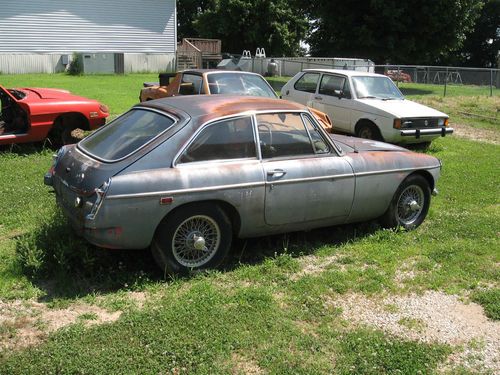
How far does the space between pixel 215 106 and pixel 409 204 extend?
98.8 inches

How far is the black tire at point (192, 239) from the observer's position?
4500 mm

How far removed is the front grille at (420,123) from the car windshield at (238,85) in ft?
8.47

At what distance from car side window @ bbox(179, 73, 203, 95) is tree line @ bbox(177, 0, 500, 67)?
2224 cm

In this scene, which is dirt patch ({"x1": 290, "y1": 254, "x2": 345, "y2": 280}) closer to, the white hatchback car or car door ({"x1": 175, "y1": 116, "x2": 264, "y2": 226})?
car door ({"x1": 175, "y1": 116, "x2": 264, "y2": 226})

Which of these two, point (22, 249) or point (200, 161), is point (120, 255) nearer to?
→ point (22, 249)

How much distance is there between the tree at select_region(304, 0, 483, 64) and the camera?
3003 cm

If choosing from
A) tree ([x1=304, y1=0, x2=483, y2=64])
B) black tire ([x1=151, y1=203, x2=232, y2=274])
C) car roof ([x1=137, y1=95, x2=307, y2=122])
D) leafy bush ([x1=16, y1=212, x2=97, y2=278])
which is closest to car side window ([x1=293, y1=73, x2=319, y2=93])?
car roof ([x1=137, y1=95, x2=307, y2=122])

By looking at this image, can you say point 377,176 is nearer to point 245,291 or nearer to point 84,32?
point 245,291

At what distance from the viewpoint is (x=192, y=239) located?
462 cm

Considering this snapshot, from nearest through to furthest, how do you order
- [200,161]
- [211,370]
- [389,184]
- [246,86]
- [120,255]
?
[211,370]
[200,161]
[120,255]
[389,184]
[246,86]

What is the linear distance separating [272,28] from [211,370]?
4198 cm

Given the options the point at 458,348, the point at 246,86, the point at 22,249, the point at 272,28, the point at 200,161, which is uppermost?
the point at 272,28

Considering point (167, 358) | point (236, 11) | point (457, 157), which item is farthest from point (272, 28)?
point (167, 358)

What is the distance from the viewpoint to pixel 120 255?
4.99m
